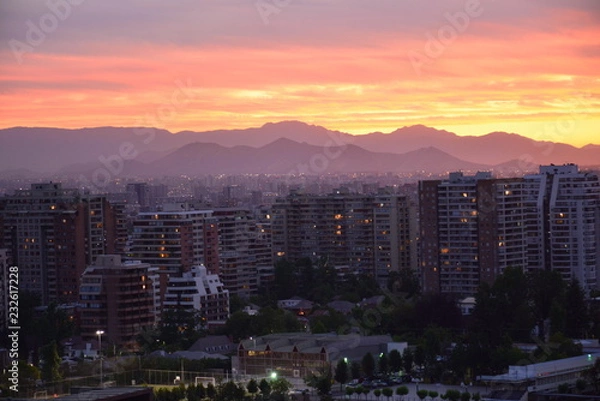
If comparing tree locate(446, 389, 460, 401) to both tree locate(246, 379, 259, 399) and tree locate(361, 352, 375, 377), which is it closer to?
tree locate(246, 379, 259, 399)

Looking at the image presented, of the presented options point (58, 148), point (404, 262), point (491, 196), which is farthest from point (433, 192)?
point (58, 148)

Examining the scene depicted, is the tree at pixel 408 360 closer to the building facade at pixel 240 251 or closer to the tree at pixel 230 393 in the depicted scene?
the tree at pixel 230 393

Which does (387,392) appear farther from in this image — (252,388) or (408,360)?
(408,360)

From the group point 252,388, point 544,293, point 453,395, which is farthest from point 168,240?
point 453,395

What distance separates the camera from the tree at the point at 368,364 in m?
14.6

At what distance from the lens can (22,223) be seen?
74.4 ft

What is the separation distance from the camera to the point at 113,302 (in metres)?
17.5

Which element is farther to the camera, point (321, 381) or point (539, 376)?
point (539, 376)

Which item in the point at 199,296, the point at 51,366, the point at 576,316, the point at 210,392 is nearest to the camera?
the point at 210,392

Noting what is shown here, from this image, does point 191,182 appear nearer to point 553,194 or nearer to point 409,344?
point 553,194

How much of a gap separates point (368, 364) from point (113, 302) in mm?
4365

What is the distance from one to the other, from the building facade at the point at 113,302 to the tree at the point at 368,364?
151 inches

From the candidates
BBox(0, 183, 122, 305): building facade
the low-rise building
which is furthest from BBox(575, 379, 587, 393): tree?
BBox(0, 183, 122, 305): building facade

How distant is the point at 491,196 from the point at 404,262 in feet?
15.5
